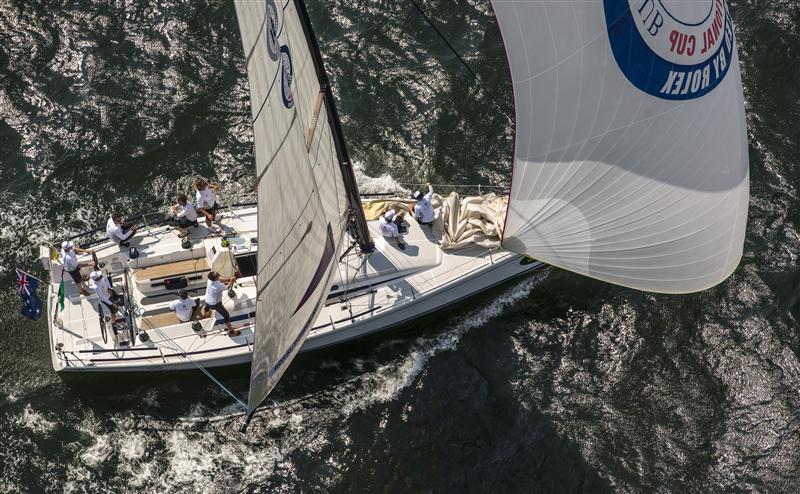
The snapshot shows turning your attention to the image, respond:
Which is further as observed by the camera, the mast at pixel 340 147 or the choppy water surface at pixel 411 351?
the choppy water surface at pixel 411 351

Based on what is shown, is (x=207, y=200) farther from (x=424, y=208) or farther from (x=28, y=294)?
(x=424, y=208)

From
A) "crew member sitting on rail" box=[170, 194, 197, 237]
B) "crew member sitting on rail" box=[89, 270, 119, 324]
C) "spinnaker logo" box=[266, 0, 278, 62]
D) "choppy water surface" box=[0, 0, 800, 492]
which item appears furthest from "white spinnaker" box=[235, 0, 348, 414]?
"crew member sitting on rail" box=[89, 270, 119, 324]

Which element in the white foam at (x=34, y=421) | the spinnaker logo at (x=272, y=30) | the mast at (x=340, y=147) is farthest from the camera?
the white foam at (x=34, y=421)

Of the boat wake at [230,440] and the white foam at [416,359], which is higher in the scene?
the white foam at [416,359]

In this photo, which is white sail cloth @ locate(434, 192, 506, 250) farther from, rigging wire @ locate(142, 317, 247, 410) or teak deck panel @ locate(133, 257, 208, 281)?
rigging wire @ locate(142, 317, 247, 410)

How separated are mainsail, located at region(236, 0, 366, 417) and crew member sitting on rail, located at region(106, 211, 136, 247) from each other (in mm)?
6114

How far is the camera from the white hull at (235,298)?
20.5 metres

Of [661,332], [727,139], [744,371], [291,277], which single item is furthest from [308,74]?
[744,371]

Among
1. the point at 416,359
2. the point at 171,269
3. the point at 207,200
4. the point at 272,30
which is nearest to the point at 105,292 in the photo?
the point at 171,269

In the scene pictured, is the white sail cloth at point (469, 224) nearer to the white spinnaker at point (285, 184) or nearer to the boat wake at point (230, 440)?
the boat wake at point (230, 440)

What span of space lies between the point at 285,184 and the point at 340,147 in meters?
3.60

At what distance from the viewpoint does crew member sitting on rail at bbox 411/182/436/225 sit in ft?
71.5

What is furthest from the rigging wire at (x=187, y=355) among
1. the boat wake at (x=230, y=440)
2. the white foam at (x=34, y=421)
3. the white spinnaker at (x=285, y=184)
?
the white spinnaker at (x=285, y=184)

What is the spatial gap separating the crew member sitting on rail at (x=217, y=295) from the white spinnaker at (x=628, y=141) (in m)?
6.68
